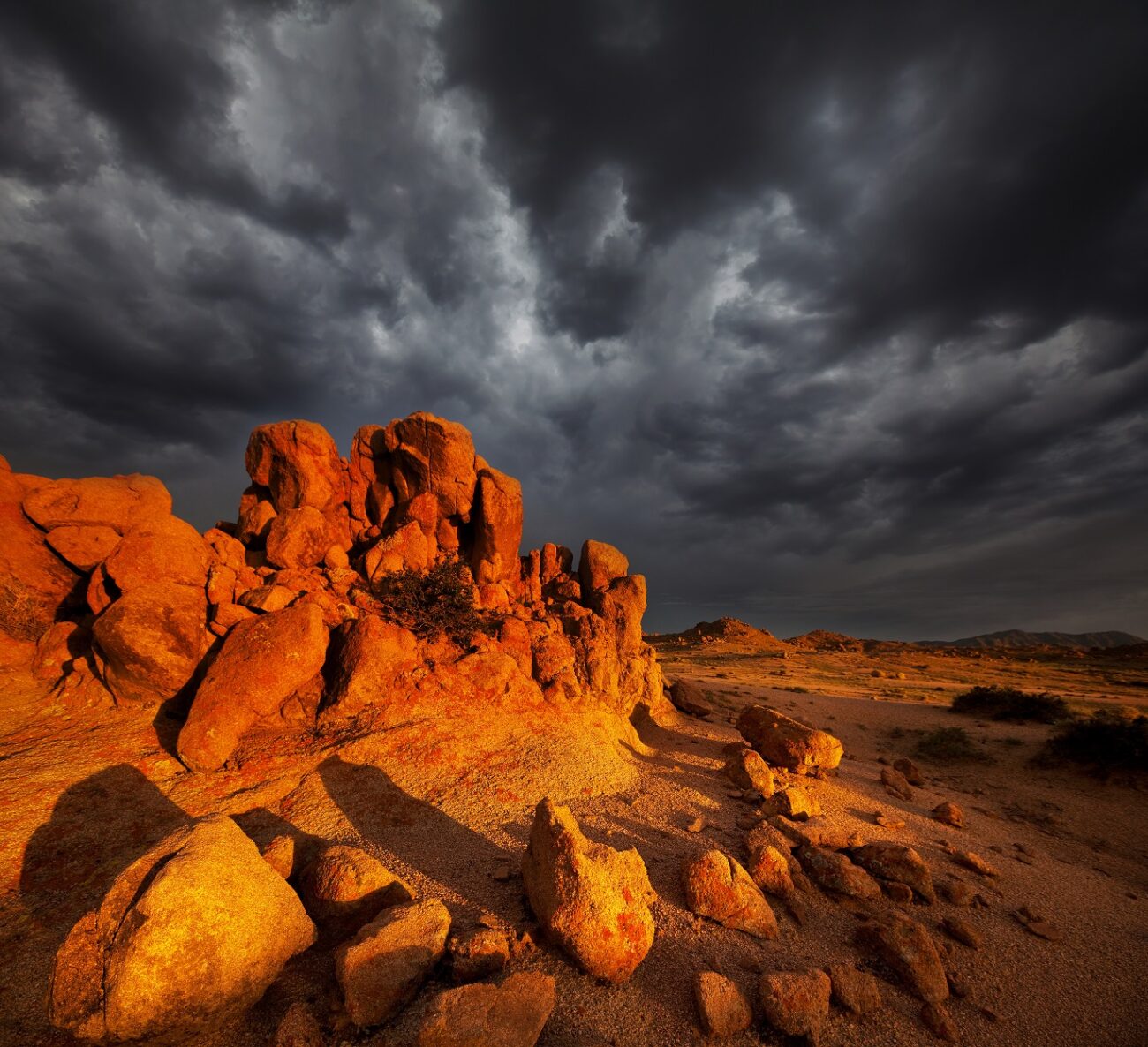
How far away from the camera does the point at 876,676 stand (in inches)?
1667

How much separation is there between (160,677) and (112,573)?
3.40 metres

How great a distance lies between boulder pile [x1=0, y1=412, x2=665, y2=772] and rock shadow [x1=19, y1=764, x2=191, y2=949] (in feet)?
3.89

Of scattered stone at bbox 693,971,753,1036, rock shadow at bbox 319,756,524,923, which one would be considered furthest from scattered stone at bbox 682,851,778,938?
rock shadow at bbox 319,756,524,923

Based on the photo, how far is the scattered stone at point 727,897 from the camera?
697 cm

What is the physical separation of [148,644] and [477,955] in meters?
11.4

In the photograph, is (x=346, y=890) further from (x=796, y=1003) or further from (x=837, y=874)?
(x=837, y=874)

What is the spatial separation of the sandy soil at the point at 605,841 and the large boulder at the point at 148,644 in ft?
2.60

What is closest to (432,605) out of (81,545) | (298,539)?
(298,539)

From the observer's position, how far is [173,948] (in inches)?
191

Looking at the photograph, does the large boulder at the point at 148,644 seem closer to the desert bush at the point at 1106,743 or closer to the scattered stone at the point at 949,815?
the scattered stone at the point at 949,815

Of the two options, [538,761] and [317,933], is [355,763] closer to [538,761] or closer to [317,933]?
[538,761]

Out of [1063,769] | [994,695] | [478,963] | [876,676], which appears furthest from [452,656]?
[876,676]

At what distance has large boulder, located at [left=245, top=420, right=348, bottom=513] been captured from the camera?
17.9 m

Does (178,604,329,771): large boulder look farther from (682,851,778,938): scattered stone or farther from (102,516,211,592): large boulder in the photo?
(682,851,778,938): scattered stone
